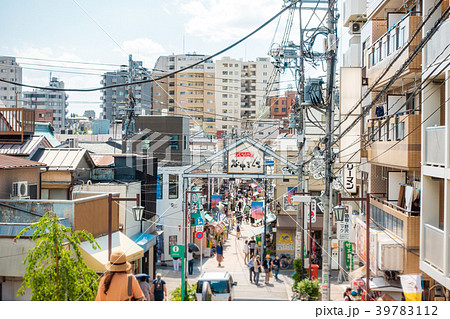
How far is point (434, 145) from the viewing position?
934 centimetres

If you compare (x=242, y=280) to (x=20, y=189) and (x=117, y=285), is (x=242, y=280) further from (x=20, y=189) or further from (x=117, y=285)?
(x=117, y=285)

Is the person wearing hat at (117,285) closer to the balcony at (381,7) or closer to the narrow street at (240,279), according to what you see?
the narrow street at (240,279)

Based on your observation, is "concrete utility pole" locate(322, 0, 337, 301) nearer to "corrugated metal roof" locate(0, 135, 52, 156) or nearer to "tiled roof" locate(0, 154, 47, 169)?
"tiled roof" locate(0, 154, 47, 169)

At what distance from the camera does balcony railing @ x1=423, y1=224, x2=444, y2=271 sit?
8869mm

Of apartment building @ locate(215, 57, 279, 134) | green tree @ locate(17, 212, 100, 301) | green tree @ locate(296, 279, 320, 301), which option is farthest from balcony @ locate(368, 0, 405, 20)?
apartment building @ locate(215, 57, 279, 134)

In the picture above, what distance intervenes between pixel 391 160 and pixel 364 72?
489cm

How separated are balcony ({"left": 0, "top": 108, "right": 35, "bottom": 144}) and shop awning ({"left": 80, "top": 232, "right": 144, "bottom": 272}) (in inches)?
220

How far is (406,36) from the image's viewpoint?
419 inches

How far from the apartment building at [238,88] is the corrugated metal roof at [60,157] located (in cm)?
5515

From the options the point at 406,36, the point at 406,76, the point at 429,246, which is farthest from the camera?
the point at 406,76

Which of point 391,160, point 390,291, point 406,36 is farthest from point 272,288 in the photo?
point 406,36

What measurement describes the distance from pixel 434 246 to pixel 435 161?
67.5 inches

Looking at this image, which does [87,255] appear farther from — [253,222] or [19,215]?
[253,222]
